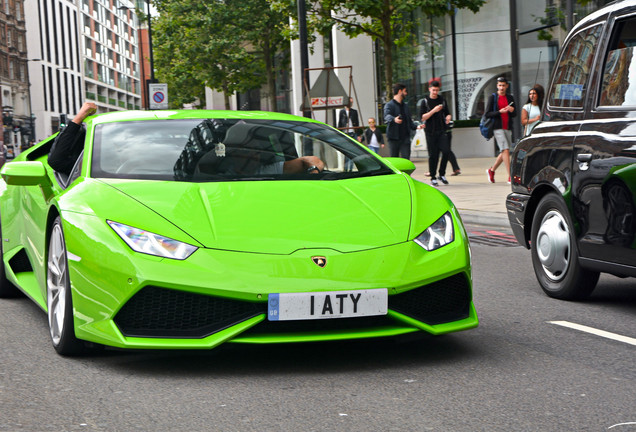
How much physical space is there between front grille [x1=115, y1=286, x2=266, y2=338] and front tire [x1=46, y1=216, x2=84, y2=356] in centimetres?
46

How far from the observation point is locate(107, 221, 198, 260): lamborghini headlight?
167 inches

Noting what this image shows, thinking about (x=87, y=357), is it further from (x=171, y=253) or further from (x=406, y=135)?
(x=406, y=135)

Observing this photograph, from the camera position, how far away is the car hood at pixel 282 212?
14.3ft

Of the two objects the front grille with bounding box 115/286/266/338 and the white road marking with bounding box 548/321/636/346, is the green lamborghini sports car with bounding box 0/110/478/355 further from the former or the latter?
the white road marking with bounding box 548/321/636/346

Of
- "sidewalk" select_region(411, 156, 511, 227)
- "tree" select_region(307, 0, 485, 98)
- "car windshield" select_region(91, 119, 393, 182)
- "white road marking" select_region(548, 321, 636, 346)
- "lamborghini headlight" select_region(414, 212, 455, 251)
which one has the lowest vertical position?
"white road marking" select_region(548, 321, 636, 346)

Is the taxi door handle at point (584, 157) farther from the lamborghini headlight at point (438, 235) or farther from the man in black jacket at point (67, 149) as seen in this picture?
the man in black jacket at point (67, 149)

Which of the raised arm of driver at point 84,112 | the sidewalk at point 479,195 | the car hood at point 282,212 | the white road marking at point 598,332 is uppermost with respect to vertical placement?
the raised arm of driver at point 84,112

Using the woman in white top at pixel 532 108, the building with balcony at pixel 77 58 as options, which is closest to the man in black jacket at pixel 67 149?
the woman in white top at pixel 532 108

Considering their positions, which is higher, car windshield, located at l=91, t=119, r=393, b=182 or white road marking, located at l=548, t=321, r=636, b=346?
car windshield, located at l=91, t=119, r=393, b=182

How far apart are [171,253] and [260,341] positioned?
0.53 m

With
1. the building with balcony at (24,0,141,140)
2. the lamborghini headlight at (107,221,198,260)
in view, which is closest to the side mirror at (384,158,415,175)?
the lamborghini headlight at (107,221,198,260)

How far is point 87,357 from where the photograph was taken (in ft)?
15.5

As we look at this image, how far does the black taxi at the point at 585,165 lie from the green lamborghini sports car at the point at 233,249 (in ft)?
3.85

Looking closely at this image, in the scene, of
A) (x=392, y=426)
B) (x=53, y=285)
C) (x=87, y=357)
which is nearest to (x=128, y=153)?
(x=53, y=285)
